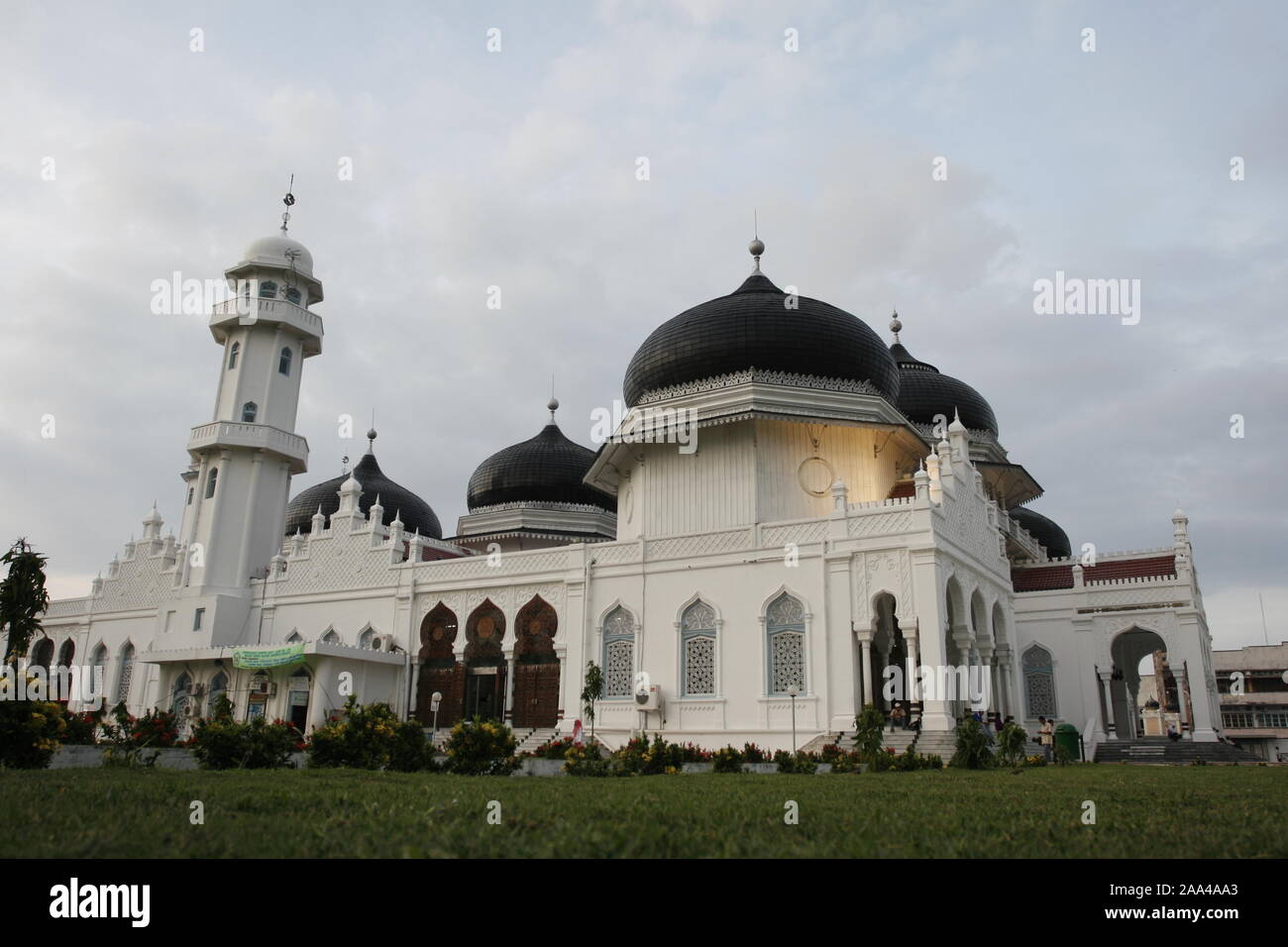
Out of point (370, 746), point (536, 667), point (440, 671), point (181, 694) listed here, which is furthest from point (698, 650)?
point (181, 694)

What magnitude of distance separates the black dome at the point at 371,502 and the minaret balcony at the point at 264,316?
261 inches

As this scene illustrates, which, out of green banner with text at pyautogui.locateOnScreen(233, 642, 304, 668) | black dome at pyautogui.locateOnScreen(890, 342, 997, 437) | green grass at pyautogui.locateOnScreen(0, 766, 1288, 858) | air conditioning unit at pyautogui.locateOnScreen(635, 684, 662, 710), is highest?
black dome at pyautogui.locateOnScreen(890, 342, 997, 437)

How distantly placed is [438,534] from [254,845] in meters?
31.5

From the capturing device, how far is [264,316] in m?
28.0

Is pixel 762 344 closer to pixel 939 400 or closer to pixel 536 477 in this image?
pixel 939 400

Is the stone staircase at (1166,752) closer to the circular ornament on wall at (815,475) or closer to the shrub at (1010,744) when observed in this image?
the shrub at (1010,744)

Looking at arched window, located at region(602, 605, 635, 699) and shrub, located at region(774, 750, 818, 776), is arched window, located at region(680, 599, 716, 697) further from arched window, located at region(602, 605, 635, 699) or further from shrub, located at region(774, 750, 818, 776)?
shrub, located at region(774, 750, 818, 776)

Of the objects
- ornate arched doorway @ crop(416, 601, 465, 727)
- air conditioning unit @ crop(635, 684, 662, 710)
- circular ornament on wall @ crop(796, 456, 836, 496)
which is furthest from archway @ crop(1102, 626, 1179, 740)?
ornate arched doorway @ crop(416, 601, 465, 727)

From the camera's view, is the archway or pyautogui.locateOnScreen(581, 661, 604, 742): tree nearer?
pyautogui.locateOnScreen(581, 661, 604, 742): tree

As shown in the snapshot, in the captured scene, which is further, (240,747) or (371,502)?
(371,502)

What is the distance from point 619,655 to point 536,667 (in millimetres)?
2485

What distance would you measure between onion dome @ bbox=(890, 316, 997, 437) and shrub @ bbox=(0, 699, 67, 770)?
2401cm

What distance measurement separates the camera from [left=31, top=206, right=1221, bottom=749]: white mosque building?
19.1 meters

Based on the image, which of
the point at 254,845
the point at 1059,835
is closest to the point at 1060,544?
the point at 1059,835
